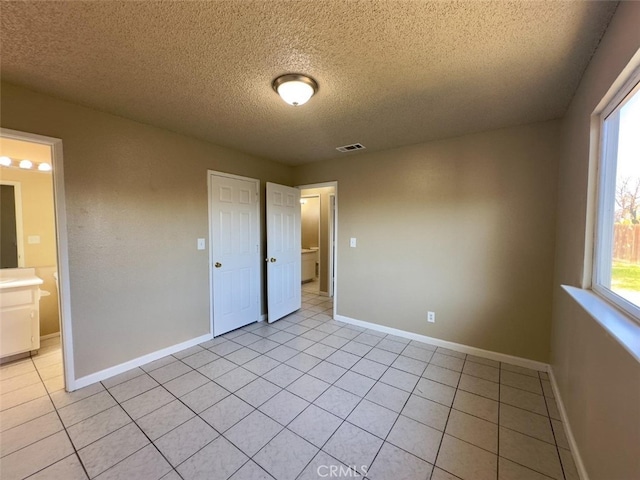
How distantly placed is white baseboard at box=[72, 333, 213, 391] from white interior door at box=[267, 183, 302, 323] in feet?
3.51

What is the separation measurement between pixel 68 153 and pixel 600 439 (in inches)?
151

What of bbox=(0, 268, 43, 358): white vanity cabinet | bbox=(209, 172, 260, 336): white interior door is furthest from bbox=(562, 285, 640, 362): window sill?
bbox=(0, 268, 43, 358): white vanity cabinet

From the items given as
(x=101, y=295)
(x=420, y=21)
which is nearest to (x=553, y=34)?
(x=420, y=21)

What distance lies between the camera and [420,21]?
126 centimetres

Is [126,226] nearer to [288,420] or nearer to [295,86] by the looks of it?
[295,86]

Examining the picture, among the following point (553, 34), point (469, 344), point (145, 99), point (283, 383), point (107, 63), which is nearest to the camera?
point (553, 34)

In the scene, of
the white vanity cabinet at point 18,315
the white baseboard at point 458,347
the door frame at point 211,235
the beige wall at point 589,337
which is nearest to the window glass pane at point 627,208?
the beige wall at point 589,337

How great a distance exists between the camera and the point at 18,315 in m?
2.58

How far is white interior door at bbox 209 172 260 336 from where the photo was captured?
3.17 m

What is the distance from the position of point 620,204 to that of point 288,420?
234 centimetres

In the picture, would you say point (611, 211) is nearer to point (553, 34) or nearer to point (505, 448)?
point (553, 34)

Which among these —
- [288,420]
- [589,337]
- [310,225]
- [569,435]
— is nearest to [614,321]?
[589,337]

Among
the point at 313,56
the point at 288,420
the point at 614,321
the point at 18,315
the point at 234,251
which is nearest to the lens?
the point at 614,321

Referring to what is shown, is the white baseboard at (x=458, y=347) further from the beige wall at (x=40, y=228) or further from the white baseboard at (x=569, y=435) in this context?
the beige wall at (x=40, y=228)
